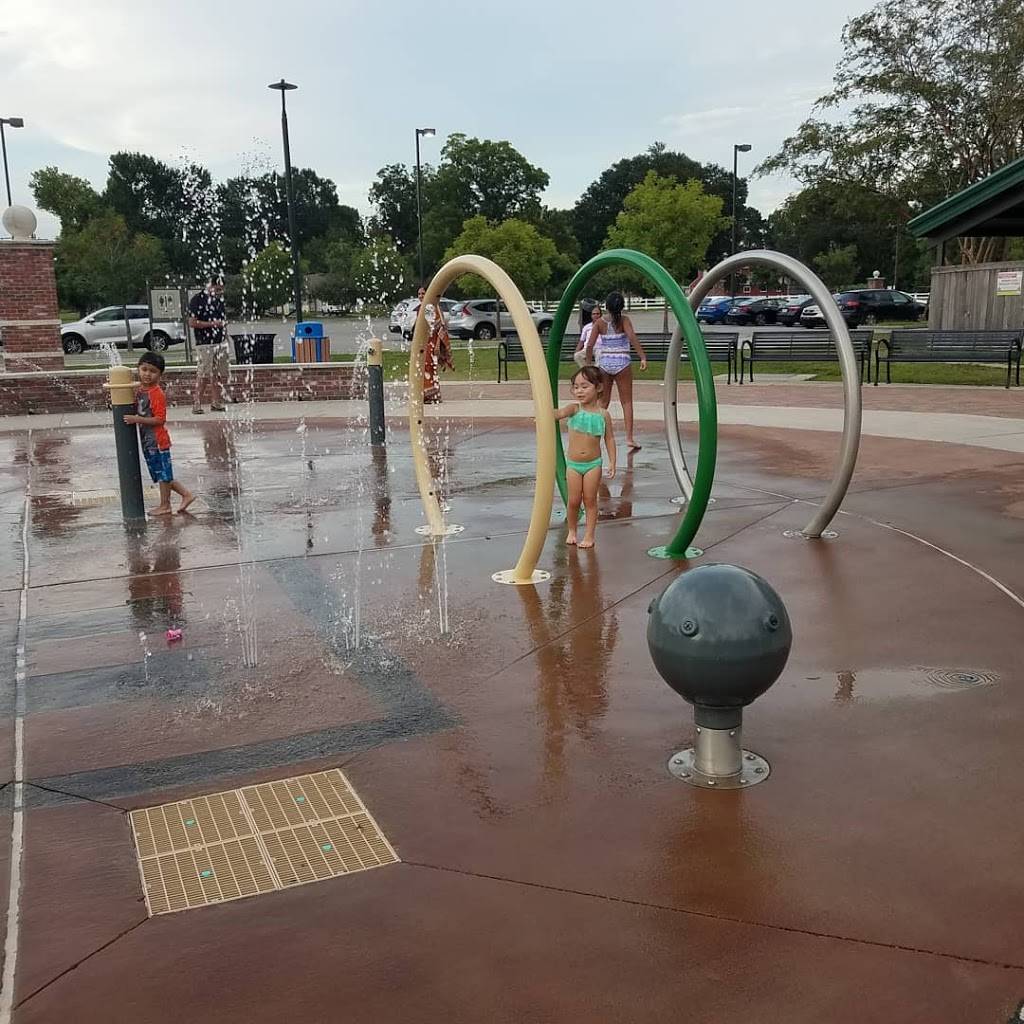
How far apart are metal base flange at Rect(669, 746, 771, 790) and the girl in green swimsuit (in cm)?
285

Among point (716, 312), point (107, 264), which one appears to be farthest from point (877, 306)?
point (107, 264)

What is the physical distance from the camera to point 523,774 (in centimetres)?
358

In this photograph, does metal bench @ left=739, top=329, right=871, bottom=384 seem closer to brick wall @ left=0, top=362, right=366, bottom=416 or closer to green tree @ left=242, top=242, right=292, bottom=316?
brick wall @ left=0, top=362, right=366, bottom=416

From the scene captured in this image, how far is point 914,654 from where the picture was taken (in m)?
4.68

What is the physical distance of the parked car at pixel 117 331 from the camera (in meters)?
32.2

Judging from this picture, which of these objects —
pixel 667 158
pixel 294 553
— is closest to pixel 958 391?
pixel 294 553

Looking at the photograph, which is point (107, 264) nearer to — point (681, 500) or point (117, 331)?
point (117, 331)

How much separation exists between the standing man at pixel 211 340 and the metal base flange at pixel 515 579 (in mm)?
8557

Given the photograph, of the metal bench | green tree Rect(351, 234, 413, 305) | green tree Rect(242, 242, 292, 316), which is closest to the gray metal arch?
the metal bench

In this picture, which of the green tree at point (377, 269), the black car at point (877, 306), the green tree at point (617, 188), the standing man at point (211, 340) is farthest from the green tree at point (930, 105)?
the green tree at point (617, 188)

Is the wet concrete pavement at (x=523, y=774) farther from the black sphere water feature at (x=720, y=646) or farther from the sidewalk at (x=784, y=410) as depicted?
the sidewalk at (x=784, y=410)

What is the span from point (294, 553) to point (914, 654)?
3986mm

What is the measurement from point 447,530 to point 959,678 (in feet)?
12.8

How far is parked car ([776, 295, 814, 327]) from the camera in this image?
127ft
